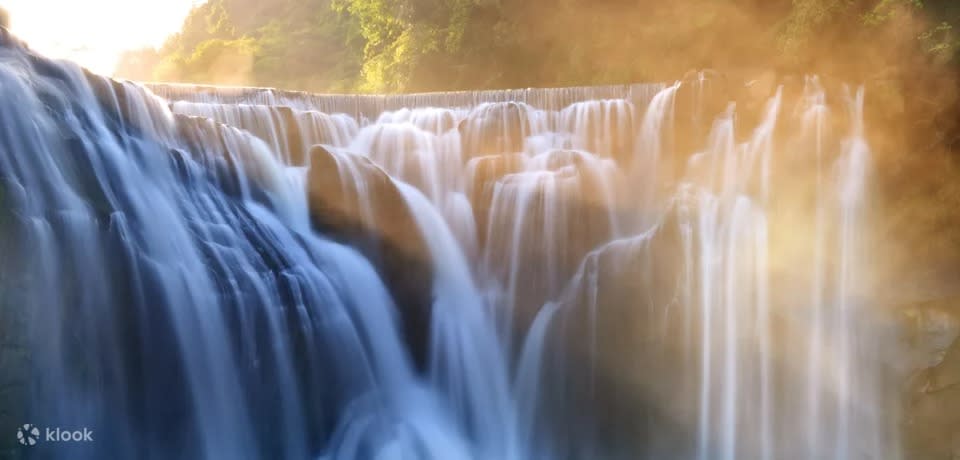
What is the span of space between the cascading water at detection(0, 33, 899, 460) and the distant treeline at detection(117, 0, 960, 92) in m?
1.93

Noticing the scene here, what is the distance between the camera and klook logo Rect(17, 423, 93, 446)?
7.94 m

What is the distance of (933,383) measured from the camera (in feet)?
38.9

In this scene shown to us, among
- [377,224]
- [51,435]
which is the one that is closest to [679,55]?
[377,224]

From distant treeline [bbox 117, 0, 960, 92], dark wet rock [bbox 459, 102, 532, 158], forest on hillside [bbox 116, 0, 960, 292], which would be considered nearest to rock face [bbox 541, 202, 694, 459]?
forest on hillside [bbox 116, 0, 960, 292]

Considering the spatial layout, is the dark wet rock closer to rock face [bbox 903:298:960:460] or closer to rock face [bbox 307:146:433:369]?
rock face [bbox 307:146:433:369]

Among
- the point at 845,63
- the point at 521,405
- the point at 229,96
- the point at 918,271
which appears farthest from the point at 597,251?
the point at 229,96

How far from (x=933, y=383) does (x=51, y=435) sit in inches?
441

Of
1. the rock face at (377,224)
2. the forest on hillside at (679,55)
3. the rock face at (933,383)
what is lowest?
the rock face at (933,383)

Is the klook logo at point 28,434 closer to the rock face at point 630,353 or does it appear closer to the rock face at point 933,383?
the rock face at point 630,353

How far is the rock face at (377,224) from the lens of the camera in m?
12.8

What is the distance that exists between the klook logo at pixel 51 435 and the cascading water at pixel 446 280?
4.6 inches

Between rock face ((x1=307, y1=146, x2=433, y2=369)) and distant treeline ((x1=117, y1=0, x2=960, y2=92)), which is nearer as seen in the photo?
rock face ((x1=307, y1=146, x2=433, y2=369))

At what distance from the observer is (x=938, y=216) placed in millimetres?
12188

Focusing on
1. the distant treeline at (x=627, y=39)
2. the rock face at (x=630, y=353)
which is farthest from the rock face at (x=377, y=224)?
the distant treeline at (x=627, y=39)
